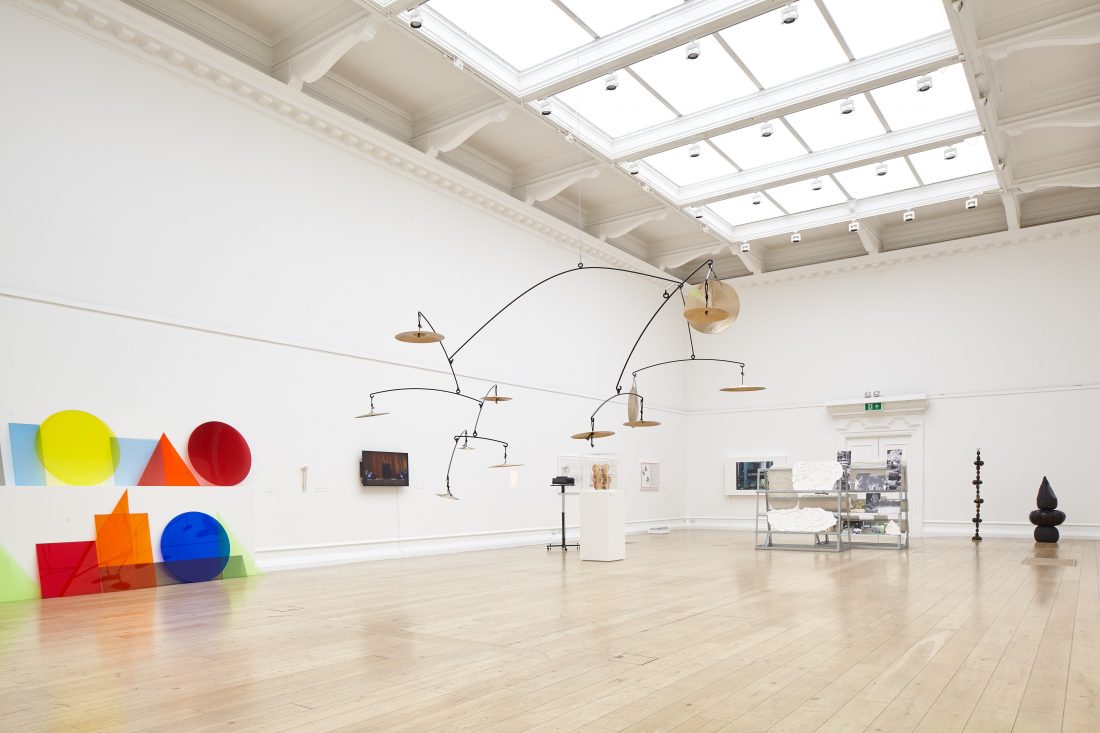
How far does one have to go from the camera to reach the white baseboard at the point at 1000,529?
14.6m

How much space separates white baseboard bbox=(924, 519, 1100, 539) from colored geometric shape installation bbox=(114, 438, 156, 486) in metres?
14.6

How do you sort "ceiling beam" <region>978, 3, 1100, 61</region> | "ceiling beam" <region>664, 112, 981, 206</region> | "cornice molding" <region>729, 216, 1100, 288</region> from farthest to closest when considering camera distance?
"cornice molding" <region>729, 216, 1100, 288</region>, "ceiling beam" <region>664, 112, 981, 206</region>, "ceiling beam" <region>978, 3, 1100, 61</region>

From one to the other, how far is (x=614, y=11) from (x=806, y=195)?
7.38 m

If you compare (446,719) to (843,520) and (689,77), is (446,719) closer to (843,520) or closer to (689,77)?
(689,77)

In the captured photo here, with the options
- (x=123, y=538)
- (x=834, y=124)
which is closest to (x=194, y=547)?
(x=123, y=538)

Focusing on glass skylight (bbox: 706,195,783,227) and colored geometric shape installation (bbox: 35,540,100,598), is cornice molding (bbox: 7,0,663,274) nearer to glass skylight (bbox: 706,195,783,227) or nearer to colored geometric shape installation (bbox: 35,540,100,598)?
glass skylight (bbox: 706,195,783,227)

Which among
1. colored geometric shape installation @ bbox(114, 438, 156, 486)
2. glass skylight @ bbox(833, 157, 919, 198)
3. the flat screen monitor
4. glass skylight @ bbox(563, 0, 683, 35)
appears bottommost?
the flat screen monitor

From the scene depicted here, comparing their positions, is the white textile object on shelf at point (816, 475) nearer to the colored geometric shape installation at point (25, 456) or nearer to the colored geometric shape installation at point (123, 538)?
the colored geometric shape installation at point (123, 538)

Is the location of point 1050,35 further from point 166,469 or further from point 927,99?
point 166,469

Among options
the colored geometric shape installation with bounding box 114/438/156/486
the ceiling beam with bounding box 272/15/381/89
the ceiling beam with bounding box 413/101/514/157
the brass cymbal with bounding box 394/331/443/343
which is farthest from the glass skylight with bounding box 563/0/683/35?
the colored geometric shape installation with bounding box 114/438/156/486

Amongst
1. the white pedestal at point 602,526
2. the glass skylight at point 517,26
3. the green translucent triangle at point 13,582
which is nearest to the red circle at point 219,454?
the green translucent triangle at point 13,582

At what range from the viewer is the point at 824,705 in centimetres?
348

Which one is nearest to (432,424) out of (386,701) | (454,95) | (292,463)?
(292,463)

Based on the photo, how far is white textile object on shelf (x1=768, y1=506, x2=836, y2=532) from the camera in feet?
39.8
